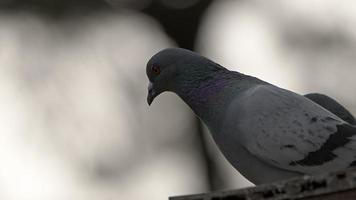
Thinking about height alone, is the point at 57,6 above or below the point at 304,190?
below

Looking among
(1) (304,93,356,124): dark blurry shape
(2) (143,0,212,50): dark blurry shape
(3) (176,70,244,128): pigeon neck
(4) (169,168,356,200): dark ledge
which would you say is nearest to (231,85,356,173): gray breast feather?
(3) (176,70,244,128): pigeon neck

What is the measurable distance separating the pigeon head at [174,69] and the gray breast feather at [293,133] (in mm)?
631

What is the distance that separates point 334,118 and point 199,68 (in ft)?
3.27

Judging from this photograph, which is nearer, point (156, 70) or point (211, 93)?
point (211, 93)

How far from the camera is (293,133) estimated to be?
5105mm

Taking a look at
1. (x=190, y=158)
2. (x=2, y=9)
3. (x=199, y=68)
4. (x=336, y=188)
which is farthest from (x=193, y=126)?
(x=336, y=188)

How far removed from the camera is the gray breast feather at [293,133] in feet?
→ 16.4

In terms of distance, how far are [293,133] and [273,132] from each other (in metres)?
0.11

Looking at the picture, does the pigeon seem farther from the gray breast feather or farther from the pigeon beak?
the pigeon beak

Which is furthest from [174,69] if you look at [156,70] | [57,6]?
[57,6]

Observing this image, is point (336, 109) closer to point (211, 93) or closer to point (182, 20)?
point (211, 93)

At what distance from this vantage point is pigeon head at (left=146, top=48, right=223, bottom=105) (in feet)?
19.3

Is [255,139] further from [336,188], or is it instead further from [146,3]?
[146,3]

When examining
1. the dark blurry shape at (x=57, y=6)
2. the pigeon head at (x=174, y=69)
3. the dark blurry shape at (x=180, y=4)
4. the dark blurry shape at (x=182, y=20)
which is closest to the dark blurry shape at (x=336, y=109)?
the pigeon head at (x=174, y=69)
